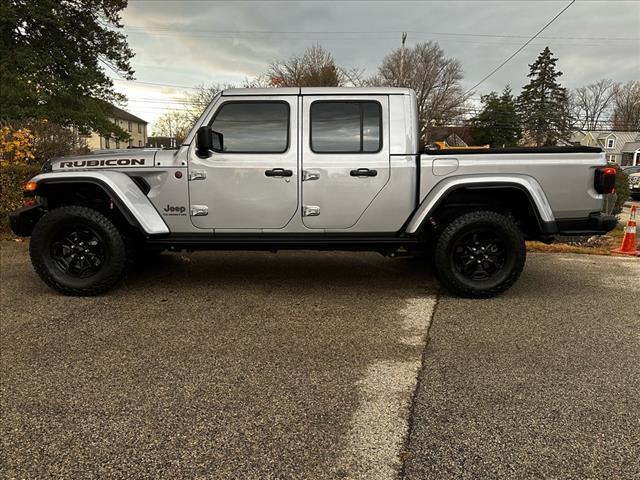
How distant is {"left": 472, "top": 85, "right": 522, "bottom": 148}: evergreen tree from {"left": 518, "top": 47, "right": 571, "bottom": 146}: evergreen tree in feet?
3.52

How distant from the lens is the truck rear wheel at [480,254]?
4.54 metres

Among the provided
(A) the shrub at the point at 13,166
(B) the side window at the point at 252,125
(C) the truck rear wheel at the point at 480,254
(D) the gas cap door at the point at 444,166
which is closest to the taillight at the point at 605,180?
(C) the truck rear wheel at the point at 480,254

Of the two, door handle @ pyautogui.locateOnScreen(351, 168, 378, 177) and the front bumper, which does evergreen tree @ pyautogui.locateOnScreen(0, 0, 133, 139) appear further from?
door handle @ pyautogui.locateOnScreen(351, 168, 378, 177)

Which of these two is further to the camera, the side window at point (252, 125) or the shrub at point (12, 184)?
the shrub at point (12, 184)

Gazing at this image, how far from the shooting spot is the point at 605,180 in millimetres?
4383

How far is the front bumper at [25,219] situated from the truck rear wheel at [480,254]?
3.95m

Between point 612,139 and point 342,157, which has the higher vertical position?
point 612,139

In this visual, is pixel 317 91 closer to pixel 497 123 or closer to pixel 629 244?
pixel 629 244

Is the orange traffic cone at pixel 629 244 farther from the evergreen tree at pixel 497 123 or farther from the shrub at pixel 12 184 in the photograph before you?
the evergreen tree at pixel 497 123

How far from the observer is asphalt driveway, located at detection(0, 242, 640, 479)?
228 centimetres

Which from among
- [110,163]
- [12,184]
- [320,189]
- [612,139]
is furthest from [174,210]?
[612,139]

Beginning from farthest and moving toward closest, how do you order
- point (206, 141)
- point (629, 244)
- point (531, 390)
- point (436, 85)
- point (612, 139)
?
1. point (612, 139)
2. point (436, 85)
3. point (629, 244)
4. point (206, 141)
5. point (531, 390)

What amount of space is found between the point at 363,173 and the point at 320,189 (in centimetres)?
43

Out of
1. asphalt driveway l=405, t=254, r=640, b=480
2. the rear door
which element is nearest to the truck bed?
the rear door
